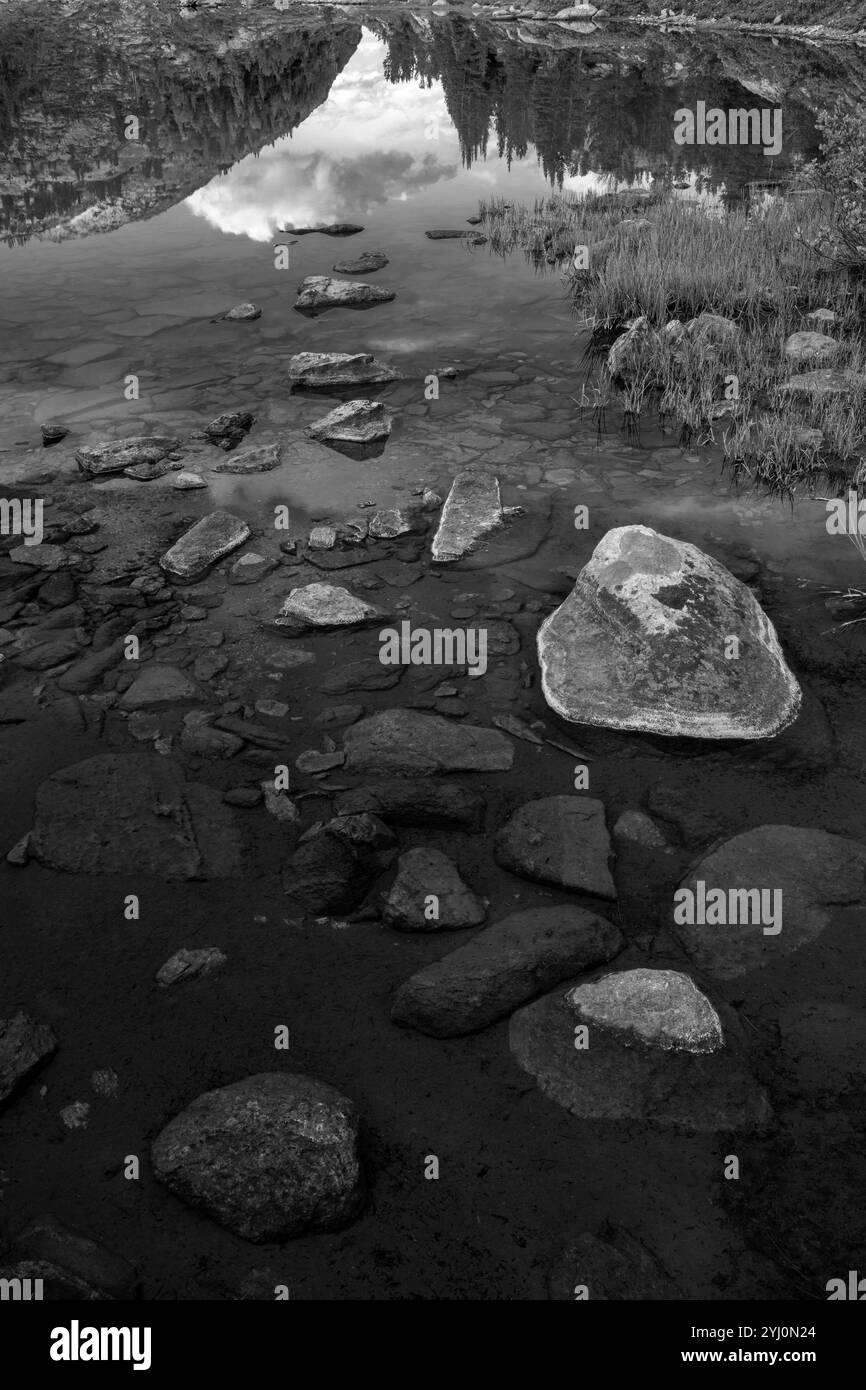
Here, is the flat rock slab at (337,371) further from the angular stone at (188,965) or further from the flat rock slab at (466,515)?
the angular stone at (188,965)

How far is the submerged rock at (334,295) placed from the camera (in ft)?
32.0

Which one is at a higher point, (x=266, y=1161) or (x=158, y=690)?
(x=158, y=690)

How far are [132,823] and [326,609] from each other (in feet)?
5.53

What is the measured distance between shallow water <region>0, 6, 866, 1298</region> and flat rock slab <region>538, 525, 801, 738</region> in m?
0.14

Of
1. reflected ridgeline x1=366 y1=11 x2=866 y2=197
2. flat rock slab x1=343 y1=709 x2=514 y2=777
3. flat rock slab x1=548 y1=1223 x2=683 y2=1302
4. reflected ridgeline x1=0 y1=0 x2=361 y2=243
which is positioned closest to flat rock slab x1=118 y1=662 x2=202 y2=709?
flat rock slab x1=343 y1=709 x2=514 y2=777

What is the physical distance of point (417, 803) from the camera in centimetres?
388

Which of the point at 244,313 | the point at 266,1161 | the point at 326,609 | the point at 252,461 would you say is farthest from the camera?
the point at 244,313

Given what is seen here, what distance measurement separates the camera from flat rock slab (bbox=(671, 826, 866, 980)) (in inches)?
130

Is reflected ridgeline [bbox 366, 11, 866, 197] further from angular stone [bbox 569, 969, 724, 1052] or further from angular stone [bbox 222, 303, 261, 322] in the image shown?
angular stone [bbox 569, 969, 724, 1052]

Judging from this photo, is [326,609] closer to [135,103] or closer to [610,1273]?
[610,1273]

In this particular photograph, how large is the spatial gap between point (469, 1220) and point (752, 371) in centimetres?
668

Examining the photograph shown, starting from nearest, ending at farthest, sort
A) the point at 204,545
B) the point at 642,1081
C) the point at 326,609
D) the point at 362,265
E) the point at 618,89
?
the point at 642,1081 < the point at 326,609 < the point at 204,545 < the point at 362,265 < the point at 618,89

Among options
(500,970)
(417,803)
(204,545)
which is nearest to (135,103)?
(204,545)
